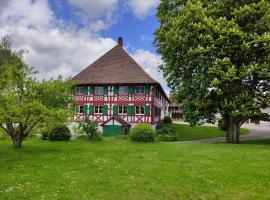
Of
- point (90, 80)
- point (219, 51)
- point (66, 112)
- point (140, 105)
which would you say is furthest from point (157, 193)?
point (90, 80)

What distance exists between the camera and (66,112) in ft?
64.4

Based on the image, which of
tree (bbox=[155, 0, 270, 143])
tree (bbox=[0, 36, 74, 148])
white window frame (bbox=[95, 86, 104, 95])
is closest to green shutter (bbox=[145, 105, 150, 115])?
white window frame (bbox=[95, 86, 104, 95])

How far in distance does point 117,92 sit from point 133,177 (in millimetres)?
28483

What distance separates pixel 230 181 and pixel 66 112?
38.5 feet

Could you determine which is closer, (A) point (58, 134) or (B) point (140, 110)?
(A) point (58, 134)

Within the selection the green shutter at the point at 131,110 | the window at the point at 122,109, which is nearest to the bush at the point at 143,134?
the green shutter at the point at 131,110

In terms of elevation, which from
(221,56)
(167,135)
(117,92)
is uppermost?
(221,56)

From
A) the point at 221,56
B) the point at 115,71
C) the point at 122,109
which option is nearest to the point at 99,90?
the point at 115,71

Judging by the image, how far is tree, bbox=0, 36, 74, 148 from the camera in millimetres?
18859

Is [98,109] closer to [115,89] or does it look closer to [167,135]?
[115,89]

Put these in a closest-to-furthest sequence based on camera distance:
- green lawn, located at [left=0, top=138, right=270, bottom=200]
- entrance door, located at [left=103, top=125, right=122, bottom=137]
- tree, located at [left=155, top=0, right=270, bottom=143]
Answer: green lawn, located at [left=0, top=138, right=270, bottom=200]
tree, located at [left=155, top=0, right=270, bottom=143]
entrance door, located at [left=103, top=125, right=122, bottom=137]

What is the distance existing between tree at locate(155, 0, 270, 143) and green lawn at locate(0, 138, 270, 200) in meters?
9.43

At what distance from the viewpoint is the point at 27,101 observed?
64.9 ft

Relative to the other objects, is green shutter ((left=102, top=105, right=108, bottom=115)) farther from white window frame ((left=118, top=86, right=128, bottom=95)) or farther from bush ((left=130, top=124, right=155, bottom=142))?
bush ((left=130, top=124, right=155, bottom=142))
